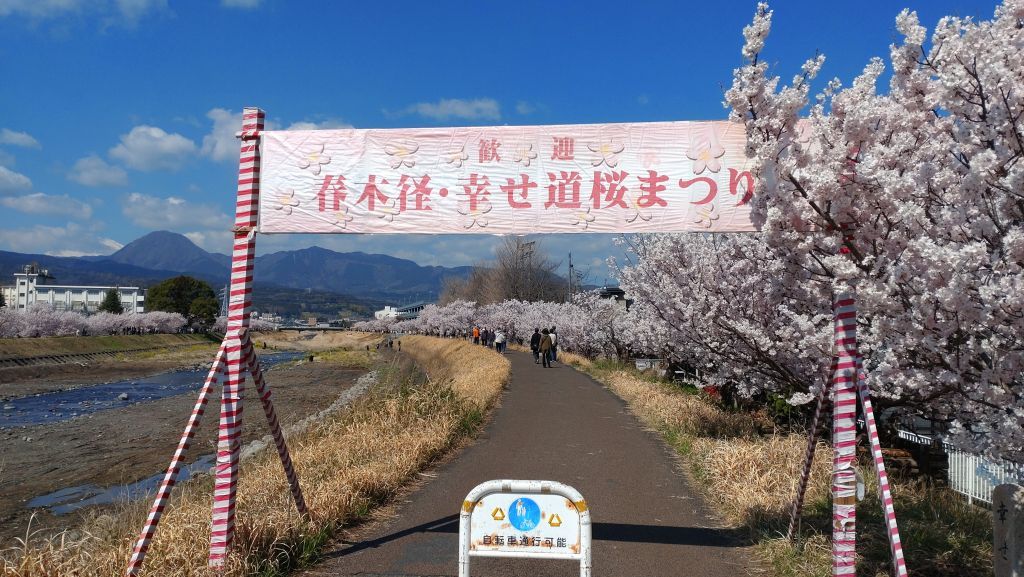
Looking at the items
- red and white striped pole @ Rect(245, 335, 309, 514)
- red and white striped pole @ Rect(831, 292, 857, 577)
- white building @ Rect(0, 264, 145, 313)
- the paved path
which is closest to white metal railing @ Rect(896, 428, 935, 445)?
the paved path

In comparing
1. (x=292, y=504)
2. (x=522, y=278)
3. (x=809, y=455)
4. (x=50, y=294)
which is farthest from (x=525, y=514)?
(x=50, y=294)

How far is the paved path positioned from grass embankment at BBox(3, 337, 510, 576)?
34 centimetres

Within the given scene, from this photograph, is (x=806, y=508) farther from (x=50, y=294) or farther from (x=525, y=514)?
(x=50, y=294)

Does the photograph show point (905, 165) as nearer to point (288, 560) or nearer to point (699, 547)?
point (699, 547)

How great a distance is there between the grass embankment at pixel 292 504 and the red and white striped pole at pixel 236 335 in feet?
0.82

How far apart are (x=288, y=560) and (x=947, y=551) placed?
4.83 meters

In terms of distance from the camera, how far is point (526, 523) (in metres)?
4.03

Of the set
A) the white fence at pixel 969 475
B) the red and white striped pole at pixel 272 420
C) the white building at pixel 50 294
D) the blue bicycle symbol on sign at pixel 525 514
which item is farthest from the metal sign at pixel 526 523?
the white building at pixel 50 294

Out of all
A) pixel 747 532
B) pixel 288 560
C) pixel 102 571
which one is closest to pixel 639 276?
pixel 747 532

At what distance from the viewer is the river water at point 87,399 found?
27.8m

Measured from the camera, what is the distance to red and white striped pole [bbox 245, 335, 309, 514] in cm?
545

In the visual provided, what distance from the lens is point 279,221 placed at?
6.25m

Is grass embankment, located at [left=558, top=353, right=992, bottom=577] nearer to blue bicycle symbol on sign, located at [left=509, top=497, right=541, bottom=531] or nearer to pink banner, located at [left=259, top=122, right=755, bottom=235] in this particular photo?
blue bicycle symbol on sign, located at [left=509, top=497, right=541, bottom=531]

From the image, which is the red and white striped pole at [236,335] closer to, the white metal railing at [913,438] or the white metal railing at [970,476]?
the white metal railing at [970,476]
